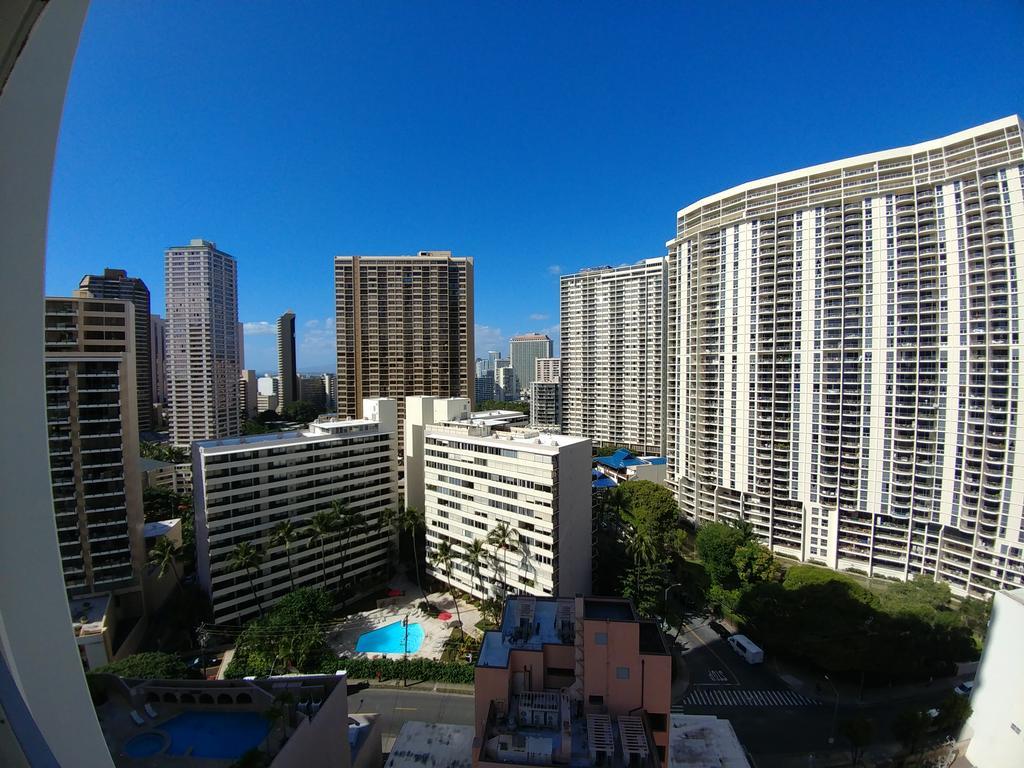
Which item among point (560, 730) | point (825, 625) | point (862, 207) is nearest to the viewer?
point (560, 730)

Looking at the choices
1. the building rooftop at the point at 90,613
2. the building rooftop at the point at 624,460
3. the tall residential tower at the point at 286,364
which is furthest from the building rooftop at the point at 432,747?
the tall residential tower at the point at 286,364

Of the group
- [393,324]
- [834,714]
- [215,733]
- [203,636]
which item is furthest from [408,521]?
[393,324]

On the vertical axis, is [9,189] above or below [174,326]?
below

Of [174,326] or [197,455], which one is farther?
[174,326]

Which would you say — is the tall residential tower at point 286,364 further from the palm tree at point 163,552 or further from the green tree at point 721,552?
the green tree at point 721,552

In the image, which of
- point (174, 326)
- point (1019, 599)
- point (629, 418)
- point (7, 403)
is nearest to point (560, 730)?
point (7, 403)

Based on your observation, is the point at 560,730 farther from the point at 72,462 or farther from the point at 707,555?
the point at 72,462
